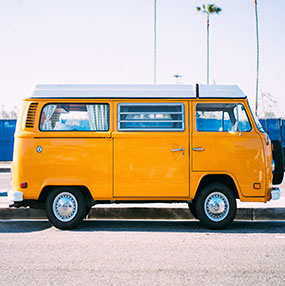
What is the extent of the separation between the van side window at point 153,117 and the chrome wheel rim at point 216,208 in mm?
1259

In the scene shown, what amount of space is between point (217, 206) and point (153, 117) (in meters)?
1.73

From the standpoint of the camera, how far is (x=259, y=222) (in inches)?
343

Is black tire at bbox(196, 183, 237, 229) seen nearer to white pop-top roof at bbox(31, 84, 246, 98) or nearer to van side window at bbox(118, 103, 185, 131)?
van side window at bbox(118, 103, 185, 131)

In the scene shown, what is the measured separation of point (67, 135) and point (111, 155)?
2.52ft

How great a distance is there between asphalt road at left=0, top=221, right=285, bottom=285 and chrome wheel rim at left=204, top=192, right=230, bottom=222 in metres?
0.27

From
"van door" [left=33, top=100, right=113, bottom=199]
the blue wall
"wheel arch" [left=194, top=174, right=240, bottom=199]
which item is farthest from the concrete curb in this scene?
the blue wall

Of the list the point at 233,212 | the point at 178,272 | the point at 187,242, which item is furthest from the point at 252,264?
the point at 233,212

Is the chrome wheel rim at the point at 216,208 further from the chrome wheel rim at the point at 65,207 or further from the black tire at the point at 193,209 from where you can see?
the chrome wheel rim at the point at 65,207

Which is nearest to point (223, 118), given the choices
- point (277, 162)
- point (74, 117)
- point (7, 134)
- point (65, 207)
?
point (277, 162)

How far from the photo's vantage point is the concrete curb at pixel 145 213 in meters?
8.83

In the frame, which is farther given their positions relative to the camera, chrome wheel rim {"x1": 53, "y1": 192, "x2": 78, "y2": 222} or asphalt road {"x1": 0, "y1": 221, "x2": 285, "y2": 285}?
chrome wheel rim {"x1": 53, "y1": 192, "x2": 78, "y2": 222}

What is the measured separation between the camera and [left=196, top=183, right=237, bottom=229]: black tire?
8016mm

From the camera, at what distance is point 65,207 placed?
320 inches

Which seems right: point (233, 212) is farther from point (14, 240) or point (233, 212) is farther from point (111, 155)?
point (14, 240)
